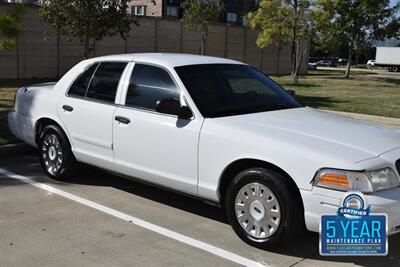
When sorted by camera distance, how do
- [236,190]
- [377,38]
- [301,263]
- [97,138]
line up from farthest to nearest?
1. [377,38]
2. [97,138]
3. [236,190]
4. [301,263]

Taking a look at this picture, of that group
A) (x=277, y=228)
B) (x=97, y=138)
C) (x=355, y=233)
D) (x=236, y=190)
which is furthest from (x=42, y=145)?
(x=355, y=233)

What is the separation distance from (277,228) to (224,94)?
1.59m

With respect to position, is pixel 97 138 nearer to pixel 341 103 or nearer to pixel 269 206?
pixel 269 206

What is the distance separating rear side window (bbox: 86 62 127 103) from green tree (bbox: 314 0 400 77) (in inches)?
1005

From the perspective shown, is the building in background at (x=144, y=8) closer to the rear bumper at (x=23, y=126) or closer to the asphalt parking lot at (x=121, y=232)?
the rear bumper at (x=23, y=126)

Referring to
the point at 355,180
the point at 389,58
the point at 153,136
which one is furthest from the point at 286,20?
the point at 389,58

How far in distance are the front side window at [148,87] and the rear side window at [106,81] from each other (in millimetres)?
241

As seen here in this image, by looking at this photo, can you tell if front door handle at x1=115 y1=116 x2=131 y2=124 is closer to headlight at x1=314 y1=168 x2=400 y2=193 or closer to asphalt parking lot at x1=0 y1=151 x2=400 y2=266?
asphalt parking lot at x1=0 y1=151 x2=400 y2=266

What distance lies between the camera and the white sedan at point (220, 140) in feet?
13.4

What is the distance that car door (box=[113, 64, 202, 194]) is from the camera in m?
4.88

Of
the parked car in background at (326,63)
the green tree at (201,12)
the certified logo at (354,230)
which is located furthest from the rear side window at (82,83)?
the parked car in background at (326,63)

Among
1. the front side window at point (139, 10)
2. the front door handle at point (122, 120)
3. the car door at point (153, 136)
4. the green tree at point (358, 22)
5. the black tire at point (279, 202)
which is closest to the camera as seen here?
the black tire at point (279, 202)

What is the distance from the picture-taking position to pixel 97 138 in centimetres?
574

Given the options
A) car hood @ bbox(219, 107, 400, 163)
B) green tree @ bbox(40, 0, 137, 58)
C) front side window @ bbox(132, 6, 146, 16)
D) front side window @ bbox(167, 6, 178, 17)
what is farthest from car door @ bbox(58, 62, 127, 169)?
front side window @ bbox(132, 6, 146, 16)
